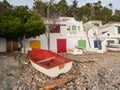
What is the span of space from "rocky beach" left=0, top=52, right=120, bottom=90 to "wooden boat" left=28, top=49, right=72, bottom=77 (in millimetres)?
330

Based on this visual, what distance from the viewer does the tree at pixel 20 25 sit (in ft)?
80.4

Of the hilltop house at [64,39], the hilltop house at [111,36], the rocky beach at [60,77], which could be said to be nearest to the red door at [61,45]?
the hilltop house at [64,39]

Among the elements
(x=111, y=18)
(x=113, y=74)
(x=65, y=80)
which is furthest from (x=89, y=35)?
(x=111, y=18)

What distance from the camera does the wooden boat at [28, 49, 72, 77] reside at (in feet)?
61.3

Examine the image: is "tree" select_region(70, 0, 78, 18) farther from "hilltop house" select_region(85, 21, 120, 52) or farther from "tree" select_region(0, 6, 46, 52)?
"tree" select_region(0, 6, 46, 52)

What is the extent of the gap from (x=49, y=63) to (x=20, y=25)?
5497mm

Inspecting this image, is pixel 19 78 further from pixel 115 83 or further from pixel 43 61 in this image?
pixel 115 83

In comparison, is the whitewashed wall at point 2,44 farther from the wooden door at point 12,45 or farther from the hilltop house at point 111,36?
the hilltop house at point 111,36

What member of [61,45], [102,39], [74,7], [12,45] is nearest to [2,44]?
[12,45]

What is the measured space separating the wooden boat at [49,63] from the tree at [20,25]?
143 inches

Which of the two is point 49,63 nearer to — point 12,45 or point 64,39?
point 12,45

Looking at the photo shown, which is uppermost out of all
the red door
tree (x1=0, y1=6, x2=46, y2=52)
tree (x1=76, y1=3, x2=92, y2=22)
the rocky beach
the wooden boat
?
tree (x1=76, y1=3, x2=92, y2=22)

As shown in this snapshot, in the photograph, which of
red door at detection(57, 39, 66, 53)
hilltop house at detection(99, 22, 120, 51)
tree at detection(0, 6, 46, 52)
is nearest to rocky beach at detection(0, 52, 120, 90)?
tree at detection(0, 6, 46, 52)

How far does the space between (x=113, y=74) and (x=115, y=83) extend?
6.89 feet
